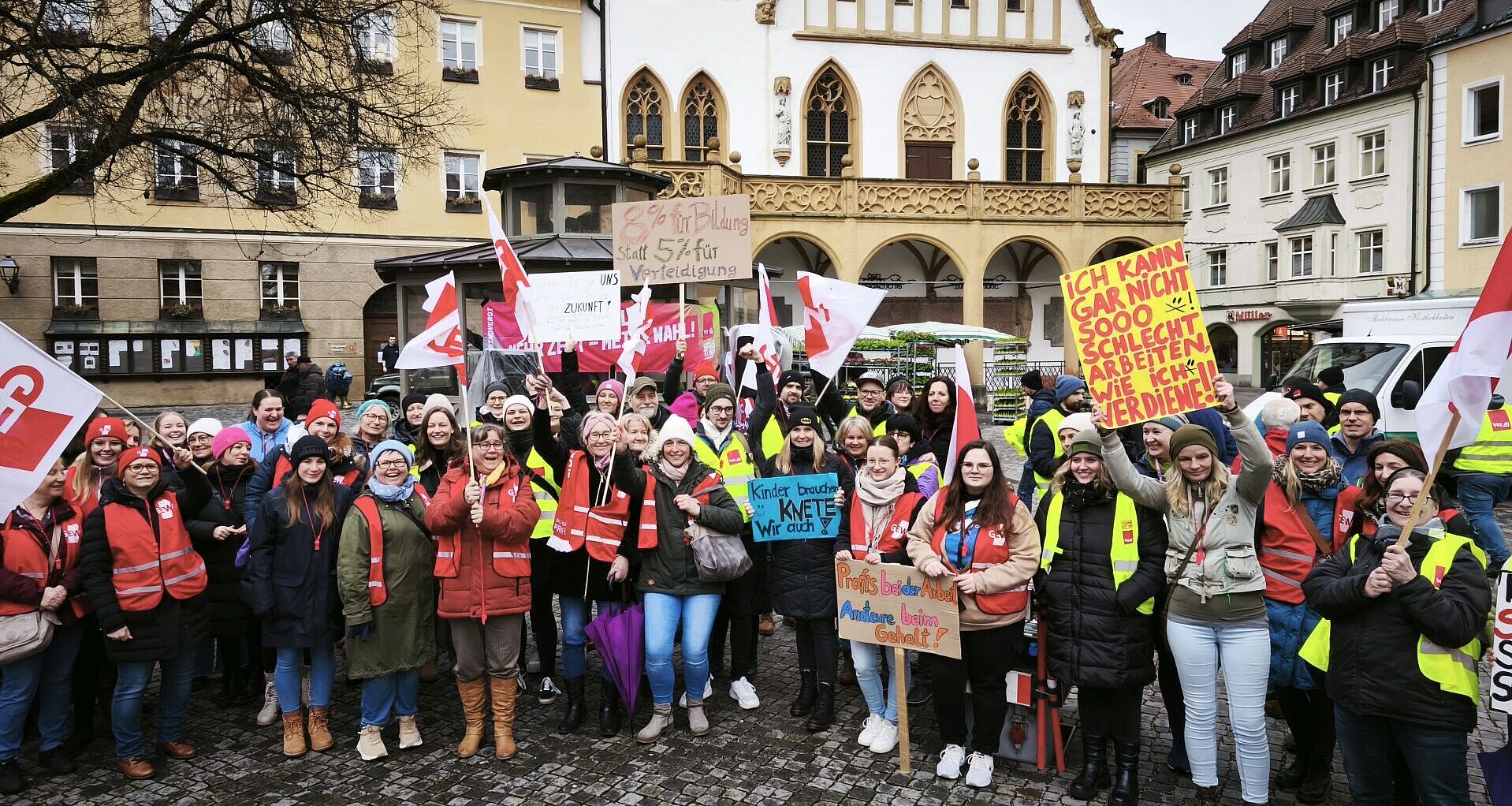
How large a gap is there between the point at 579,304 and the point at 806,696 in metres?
3.59

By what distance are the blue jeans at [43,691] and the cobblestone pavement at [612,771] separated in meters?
0.24

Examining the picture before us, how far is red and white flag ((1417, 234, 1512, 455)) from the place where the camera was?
351 centimetres

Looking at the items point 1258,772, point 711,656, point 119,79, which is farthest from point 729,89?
point 1258,772

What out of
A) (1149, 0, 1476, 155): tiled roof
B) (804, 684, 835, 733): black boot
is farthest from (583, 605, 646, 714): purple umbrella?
(1149, 0, 1476, 155): tiled roof

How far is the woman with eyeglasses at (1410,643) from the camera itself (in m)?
3.51

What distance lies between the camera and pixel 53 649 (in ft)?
16.5

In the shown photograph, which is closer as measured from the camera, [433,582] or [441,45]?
[433,582]

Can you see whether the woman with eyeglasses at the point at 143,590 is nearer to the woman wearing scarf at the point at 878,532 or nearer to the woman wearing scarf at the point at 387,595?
the woman wearing scarf at the point at 387,595

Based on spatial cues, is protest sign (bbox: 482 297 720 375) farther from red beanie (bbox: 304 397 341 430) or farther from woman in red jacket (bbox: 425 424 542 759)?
woman in red jacket (bbox: 425 424 542 759)

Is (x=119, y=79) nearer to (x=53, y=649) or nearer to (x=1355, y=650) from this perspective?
(x=53, y=649)

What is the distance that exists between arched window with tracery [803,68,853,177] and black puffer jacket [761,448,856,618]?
2264 cm

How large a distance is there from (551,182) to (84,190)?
1270 cm

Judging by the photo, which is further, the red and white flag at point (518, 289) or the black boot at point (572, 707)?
the red and white flag at point (518, 289)

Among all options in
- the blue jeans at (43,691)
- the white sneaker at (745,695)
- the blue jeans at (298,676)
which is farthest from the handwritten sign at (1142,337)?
the blue jeans at (43,691)
